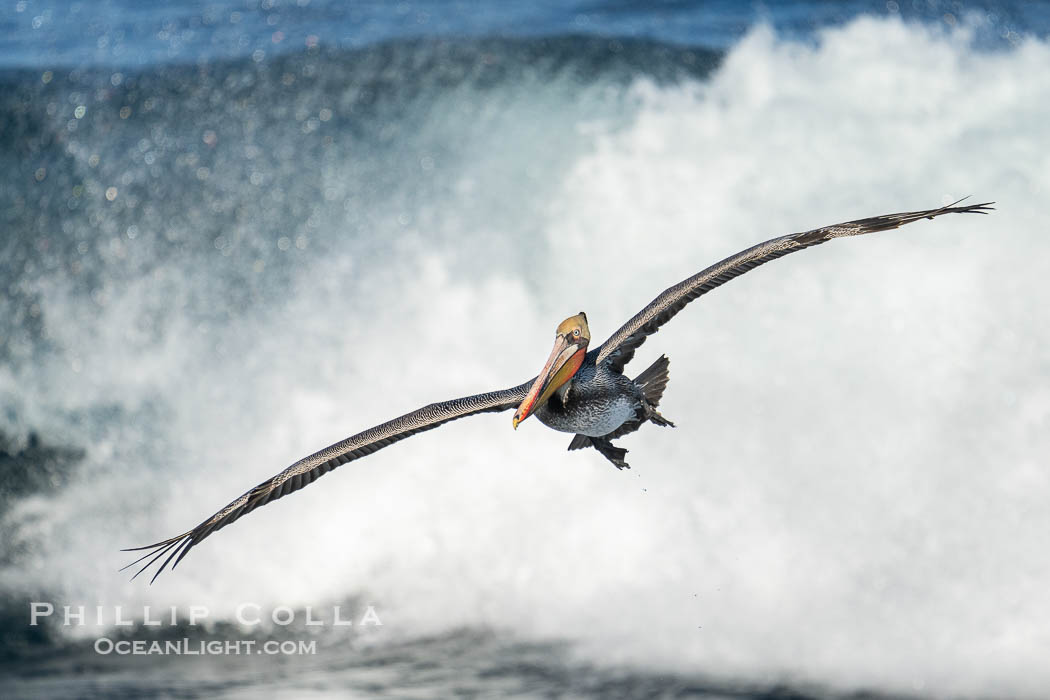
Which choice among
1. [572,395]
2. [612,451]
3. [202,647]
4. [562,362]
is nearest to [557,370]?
[562,362]

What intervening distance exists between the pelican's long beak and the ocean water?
4418 millimetres

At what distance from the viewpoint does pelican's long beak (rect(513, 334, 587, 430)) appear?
6359mm

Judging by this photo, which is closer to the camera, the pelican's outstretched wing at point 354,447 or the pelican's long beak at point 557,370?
the pelican's long beak at point 557,370

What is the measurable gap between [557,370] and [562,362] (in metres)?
0.06

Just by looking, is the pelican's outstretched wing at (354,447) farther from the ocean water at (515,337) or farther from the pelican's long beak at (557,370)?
the ocean water at (515,337)

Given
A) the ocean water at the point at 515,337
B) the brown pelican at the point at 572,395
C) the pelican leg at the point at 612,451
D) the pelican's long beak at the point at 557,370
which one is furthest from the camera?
the ocean water at the point at 515,337

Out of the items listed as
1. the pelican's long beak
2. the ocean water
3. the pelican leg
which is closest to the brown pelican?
the pelican's long beak

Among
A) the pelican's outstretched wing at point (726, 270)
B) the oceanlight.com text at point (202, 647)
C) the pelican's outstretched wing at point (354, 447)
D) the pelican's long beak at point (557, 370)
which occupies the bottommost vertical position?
the oceanlight.com text at point (202, 647)

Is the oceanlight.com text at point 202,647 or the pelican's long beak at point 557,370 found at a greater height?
Answer: the pelican's long beak at point 557,370

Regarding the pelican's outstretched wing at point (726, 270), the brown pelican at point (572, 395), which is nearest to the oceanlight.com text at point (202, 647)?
the brown pelican at point (572, 395)

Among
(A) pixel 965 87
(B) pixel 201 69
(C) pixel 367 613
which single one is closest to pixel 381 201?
(B) pixel 201 69

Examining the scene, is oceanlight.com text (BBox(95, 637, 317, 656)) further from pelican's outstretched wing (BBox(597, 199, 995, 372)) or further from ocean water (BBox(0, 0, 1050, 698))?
pelican's outstretched wing (BBox(597, 199, 995, 372))

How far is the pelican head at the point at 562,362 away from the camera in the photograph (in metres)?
6.39

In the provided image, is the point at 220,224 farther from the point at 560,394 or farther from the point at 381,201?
the point at 560,394
